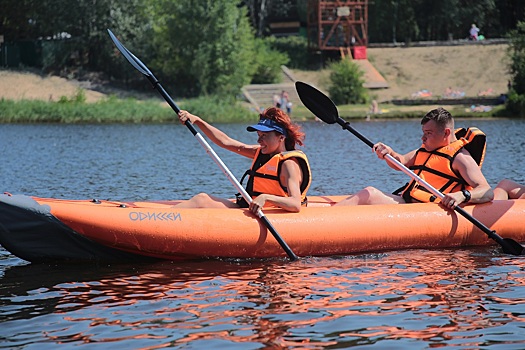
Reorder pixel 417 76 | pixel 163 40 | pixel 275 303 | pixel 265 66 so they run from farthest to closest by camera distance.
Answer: pixel 417 76 → pixel 265 66 → pixel 163 40 → pixel 275 303

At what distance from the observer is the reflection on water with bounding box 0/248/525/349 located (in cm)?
609

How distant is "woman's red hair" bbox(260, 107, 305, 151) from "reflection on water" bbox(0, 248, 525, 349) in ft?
3.37

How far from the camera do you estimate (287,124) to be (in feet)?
27.3

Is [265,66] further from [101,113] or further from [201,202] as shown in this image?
[201,202]

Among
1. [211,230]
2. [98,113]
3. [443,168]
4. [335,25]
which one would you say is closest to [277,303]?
[211,230]

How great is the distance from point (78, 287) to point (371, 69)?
3813cm

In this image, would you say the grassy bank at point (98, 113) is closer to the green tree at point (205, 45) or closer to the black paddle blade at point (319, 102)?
the green tree at point (205, 45)

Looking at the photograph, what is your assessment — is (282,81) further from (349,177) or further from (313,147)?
(349,177)

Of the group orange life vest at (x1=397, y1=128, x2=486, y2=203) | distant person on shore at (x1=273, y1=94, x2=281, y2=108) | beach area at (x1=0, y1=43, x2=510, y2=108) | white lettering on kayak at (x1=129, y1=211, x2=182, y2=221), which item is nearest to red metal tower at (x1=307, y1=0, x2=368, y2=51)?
beach area at (x1=0, y1=43, x2=510, y2=108)

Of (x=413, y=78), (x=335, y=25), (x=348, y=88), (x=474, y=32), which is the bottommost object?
(x=348, y=88)

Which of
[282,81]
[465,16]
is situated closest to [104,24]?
[282,81]

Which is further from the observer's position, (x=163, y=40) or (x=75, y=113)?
(x=163, y=40)

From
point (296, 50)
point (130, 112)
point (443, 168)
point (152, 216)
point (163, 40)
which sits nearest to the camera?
point (152, 216)

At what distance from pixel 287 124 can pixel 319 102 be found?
62.1 inches
